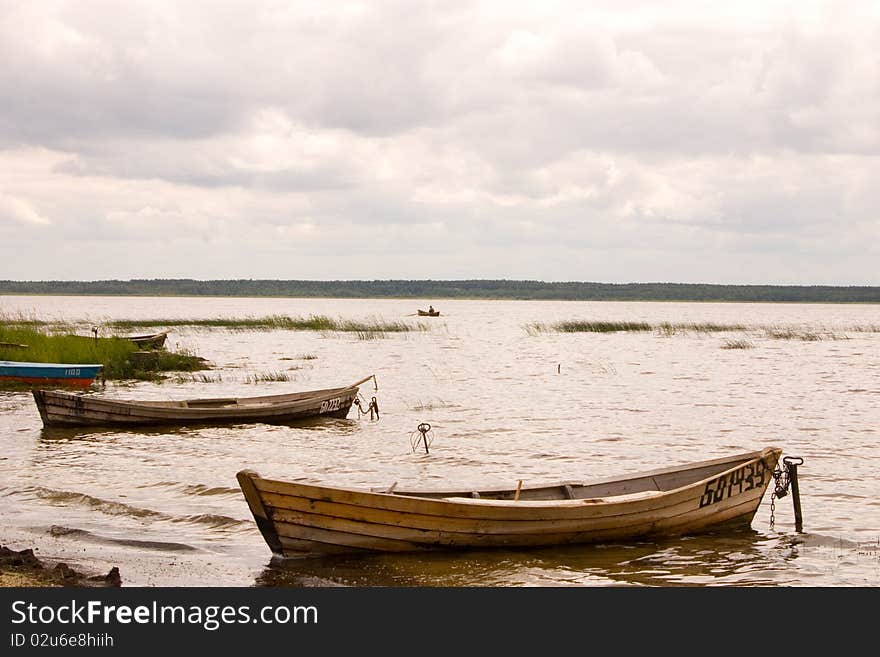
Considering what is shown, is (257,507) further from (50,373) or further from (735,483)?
(50,373)

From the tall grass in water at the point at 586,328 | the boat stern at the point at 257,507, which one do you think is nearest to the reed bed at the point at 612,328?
the tall grass in water at the point at 586,328

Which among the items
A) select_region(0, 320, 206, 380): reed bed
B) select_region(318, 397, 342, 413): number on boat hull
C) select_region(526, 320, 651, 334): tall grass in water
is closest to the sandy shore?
select_region(318, 397, 342, 413): number on boat hull

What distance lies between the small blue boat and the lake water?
A: 74 cm

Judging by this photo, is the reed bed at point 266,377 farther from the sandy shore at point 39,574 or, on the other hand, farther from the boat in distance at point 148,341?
the sandy shore at point 39,574

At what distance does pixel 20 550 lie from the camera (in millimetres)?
9859

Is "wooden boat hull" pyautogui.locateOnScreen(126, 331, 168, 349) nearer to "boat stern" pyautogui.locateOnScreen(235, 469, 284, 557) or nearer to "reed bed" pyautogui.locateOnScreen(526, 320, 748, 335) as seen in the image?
"boat stern" pyautogui.locateOnScreen(235, 469, 284, 557)

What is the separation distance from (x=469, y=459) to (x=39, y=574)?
9.97 m

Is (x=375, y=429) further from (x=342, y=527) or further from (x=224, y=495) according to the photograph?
(x=342, y=527)

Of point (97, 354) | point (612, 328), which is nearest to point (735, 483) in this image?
point (97, 354)

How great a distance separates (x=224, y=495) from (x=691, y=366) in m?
28.1

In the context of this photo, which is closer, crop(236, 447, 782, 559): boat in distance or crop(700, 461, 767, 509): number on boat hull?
crop(236, 447, 782, 559): boat in distance

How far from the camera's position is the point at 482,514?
9.74m

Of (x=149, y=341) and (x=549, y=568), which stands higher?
(x=149, y=341)

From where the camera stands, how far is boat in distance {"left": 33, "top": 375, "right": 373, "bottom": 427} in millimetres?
18875
